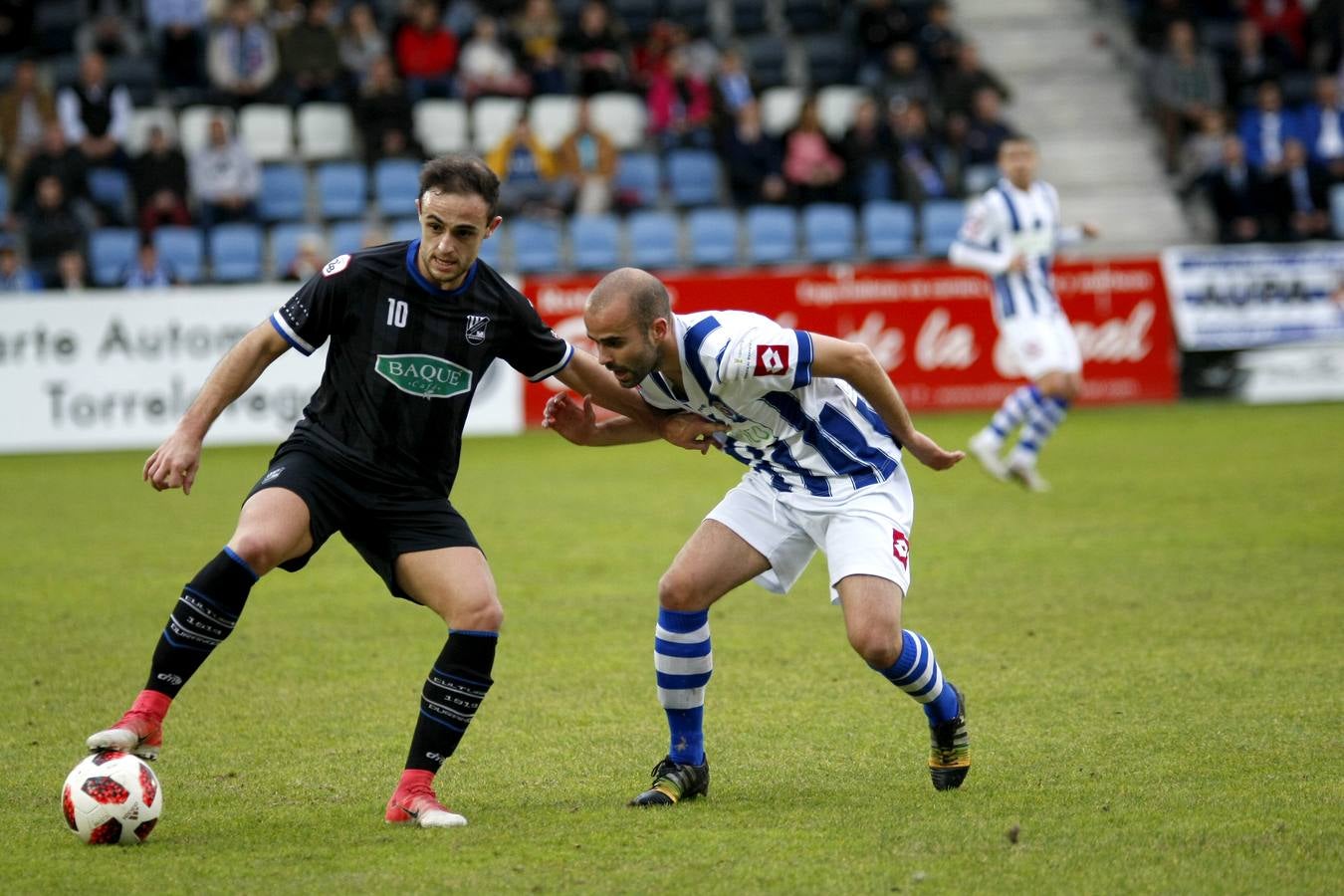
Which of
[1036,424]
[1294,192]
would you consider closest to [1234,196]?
[1294,192]

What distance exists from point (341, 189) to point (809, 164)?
225 inches

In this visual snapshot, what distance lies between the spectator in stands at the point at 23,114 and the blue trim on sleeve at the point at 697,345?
1669 centimetres

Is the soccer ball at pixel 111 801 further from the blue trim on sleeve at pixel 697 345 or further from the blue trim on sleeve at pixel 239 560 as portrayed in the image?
the blue trim on sleeve at pixel 697 345

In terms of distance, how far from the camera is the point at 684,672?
18.5 feet

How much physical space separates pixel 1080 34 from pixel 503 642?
2063 centimetres

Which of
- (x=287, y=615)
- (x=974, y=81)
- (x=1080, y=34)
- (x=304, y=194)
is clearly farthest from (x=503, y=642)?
(x=1080, y=34)

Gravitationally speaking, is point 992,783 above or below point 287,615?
above

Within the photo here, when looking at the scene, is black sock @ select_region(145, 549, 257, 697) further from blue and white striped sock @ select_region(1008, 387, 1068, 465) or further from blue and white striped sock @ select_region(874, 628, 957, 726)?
blue and white striped sock @ select_region(1008, 387, 1068, 465)

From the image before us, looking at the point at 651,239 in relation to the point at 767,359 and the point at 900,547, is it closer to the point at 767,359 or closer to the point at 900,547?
the point at 900,547

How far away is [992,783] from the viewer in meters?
5.54

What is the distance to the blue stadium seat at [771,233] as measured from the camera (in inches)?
819

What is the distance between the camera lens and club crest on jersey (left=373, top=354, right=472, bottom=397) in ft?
17.8

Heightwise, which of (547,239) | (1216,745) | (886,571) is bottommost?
(547,239)

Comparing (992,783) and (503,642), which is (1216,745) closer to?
(992,783)
